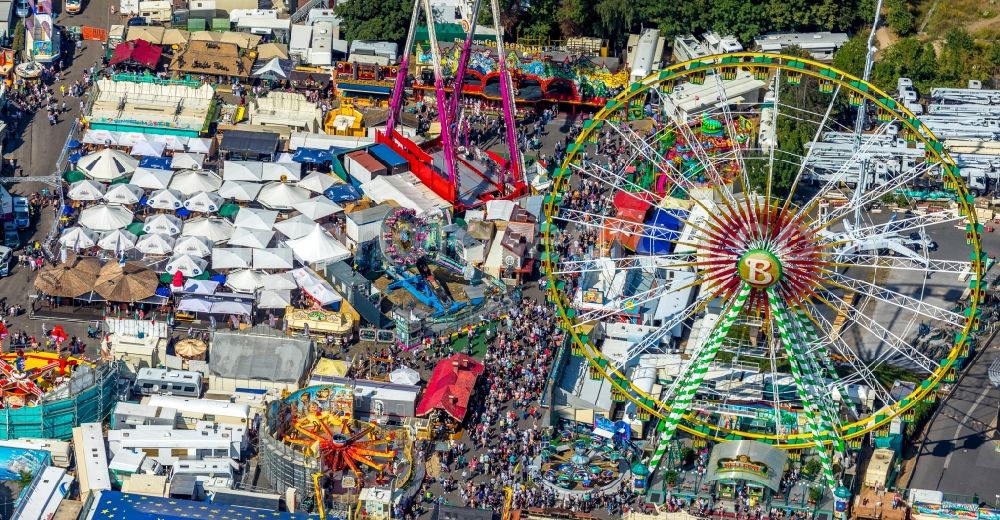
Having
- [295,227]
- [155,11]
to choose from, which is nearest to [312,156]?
[295,227]

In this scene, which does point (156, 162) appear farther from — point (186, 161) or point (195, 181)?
point (195, 181)

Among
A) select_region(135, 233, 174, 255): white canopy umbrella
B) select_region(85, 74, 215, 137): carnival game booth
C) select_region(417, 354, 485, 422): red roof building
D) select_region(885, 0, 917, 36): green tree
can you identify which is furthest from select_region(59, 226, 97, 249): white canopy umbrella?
select_region(885, 0, 917, 36): green tree

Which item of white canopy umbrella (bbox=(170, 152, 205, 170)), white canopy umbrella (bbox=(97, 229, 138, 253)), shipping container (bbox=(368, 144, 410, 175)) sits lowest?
white canopy umbrella (bbox=(97, 229, 138, 253))

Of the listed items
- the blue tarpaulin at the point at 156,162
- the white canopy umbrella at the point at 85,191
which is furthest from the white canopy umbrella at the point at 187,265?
the blue tarpaulin at the point at 156,162

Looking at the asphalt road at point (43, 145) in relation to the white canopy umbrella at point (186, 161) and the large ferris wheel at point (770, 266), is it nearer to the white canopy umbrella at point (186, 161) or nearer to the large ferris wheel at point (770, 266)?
the white canopy umbrella at point (186, 161)

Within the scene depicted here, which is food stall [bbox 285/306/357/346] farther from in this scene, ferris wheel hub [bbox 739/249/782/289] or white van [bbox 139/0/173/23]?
white van [bbox 139/0/173/23]

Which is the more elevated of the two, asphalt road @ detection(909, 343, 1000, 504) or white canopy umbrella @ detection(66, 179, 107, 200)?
white canopy umbrella @ detection(66, 179, 107, 200)
